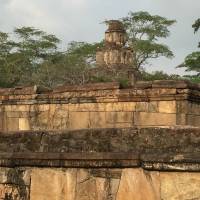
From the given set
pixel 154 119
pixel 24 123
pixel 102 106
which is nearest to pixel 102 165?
pixel 154 119

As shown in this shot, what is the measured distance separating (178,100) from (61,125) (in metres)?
2.39

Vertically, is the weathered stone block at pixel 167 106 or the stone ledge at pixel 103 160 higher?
the weathered stone block at pixel 167 106

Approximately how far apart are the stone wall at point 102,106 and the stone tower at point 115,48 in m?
28.6

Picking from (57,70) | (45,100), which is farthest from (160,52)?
(45,100)

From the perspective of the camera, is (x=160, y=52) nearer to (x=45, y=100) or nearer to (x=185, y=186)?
(x=45, y=100)

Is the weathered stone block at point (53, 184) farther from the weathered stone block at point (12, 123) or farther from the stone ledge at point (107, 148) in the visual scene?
the weathered stone block at point (12, 123)

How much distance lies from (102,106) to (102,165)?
5484 millimetres

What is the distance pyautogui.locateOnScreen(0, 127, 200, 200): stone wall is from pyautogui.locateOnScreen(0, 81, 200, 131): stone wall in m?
4.60

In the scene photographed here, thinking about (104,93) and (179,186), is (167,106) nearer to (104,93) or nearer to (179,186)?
(104,93)

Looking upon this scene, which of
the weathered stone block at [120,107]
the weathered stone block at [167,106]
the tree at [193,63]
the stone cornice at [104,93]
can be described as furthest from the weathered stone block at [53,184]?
the tree at [193,63]

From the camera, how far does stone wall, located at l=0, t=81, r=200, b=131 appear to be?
330 inches

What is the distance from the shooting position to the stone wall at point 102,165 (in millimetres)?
3328

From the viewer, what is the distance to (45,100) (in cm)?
956

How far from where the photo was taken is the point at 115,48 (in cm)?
3966
